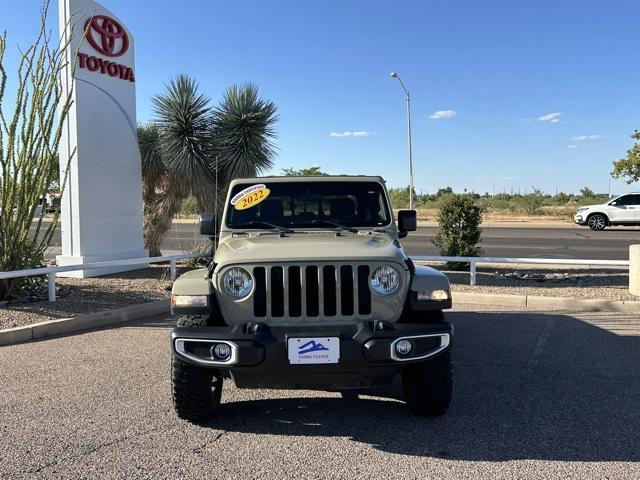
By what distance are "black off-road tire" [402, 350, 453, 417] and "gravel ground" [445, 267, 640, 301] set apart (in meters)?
5.79

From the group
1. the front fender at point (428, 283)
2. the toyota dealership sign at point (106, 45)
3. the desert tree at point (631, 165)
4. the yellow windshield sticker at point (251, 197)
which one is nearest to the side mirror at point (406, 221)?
the yellow windshield sticker at point (251, 197)

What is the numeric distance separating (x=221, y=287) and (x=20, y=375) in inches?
106

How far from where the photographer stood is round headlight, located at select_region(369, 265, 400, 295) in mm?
3887

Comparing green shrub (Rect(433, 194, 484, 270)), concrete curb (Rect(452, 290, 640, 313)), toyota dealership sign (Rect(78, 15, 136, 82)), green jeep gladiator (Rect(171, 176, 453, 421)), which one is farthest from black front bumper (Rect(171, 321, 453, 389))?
toyota dealership sign (Rect(78, 15, 136, 82))

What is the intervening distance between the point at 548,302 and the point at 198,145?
812cm

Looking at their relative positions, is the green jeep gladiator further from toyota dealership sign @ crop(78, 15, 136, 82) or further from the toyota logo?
the toyota logo

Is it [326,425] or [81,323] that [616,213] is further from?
[326,425]

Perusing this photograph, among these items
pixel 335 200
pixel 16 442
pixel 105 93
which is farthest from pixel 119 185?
pixel 16 442

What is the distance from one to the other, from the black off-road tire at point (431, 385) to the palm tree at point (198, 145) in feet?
29.8

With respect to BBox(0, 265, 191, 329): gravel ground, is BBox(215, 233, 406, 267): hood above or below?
above

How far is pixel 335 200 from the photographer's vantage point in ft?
17.3

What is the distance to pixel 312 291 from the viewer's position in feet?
12.7

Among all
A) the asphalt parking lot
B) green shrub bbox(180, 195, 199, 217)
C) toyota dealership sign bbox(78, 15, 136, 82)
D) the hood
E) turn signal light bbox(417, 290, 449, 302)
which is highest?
toyota dealership sign bbox(78, 15, 136, 82)

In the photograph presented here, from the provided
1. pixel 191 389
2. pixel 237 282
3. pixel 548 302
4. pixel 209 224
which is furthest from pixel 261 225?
pixel 548 302
